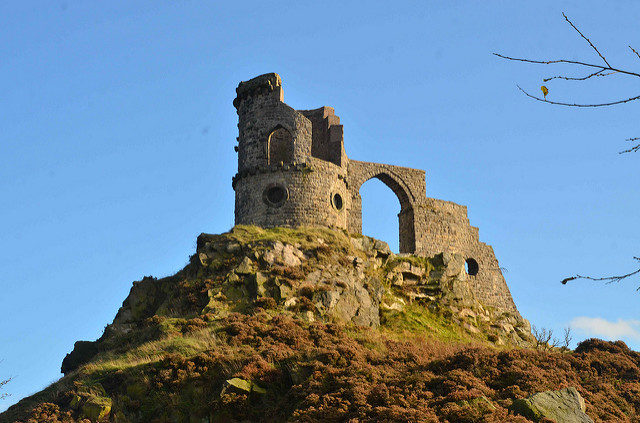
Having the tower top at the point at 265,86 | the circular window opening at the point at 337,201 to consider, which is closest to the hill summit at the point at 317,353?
the circular window opening at the point at 337,201

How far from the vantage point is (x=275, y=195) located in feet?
111

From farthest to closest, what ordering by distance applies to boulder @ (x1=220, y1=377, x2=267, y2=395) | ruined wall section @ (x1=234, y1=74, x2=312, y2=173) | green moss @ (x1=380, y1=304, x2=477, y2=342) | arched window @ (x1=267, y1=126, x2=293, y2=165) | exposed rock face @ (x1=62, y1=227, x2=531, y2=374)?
arched window @ (x1=267, y1=126, x2=293, y2=165)
ruined wall section @ (x1=234, y1=74, x2=312, y2=173)
green moss @ (x1=380, y1=304, x2=477, y2=342)
exposed rock face @ (x1=62, y1=227, x2=531, y2=374)
boulder @ (x1=220, y1=377, x2=267, y2=395)

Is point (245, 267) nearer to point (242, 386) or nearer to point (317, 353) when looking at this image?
point (317, 353)

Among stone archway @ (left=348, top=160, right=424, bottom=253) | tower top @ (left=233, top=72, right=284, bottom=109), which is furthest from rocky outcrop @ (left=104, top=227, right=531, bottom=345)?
tower top @ (left=233, top=72, right=284, bottom=109)

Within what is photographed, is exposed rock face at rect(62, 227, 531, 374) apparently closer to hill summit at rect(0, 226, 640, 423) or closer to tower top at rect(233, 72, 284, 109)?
hill summit at rect(0, 226, 640, 423)

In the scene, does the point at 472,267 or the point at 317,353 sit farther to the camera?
the point at 472,267

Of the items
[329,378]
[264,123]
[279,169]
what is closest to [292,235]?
[279,169]

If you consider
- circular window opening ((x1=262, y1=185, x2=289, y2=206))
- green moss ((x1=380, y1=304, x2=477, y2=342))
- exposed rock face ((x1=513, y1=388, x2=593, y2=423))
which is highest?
circular window opening ((x1=262, y1=185, x2=289, y2=206))

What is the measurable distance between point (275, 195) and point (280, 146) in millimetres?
4080

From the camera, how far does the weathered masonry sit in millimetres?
33719

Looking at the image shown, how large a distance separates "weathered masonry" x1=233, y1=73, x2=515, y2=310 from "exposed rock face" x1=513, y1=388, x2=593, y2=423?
1788cm

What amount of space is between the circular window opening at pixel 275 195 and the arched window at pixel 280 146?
2.83m

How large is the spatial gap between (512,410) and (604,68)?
12224 millimetres

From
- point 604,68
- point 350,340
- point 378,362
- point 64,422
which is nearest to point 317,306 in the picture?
point 350,340
